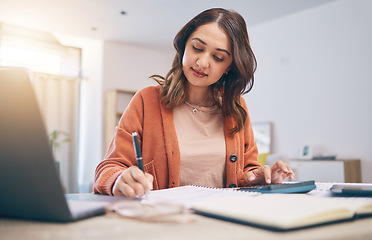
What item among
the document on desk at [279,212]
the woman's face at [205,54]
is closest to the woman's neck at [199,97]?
the woman's face at [205,54]

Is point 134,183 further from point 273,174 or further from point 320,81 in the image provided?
point 320,81

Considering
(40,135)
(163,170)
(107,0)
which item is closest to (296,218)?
(40,135)

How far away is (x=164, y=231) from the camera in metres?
0.40

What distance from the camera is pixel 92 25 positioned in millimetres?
5098

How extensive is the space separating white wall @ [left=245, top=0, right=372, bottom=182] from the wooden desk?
4.00 meters

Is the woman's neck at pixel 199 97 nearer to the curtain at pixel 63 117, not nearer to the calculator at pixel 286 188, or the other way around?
the calculator at pixel 286 188

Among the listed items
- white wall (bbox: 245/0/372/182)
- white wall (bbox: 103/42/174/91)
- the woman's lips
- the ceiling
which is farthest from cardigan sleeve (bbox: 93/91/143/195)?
white wall (bbox: 103/42/174/91)

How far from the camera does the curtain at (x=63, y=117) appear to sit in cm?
554

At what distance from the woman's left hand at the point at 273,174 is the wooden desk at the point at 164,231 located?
0.53 m

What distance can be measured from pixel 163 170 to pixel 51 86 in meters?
4.97

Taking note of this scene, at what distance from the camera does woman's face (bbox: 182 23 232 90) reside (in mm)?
1275

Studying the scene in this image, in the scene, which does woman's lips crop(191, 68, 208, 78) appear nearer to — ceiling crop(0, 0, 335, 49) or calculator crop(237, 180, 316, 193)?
calculator crop(237, 180, 316, 193)

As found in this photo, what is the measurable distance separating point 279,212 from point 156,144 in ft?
2.73

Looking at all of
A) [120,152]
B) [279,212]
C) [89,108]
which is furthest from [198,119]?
[89,108]
